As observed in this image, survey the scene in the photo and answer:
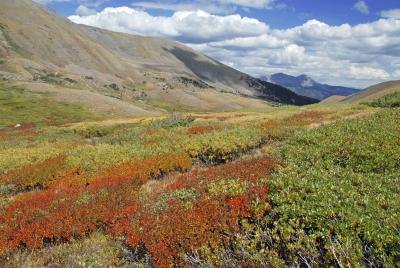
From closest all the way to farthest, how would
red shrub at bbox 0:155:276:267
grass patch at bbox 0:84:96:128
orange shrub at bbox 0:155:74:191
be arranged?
red shrub at bbox 0:155:276:267 < orange shrub at bbox 0:155:74:191 < grass patch at bbox 0:84:96:128

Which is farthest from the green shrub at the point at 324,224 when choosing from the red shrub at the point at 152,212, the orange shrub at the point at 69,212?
the orange shrub at the point at 69,212

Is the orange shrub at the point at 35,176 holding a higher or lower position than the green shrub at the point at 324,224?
lower

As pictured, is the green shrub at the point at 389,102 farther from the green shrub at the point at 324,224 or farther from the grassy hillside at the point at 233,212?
the green shrub at the point at 324,224

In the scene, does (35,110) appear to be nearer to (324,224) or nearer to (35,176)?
(35,176)

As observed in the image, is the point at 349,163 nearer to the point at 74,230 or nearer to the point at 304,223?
the point at 304,223

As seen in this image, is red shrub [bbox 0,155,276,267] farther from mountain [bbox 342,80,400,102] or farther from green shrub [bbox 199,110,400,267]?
mountain [bbox 342,80,400,102]

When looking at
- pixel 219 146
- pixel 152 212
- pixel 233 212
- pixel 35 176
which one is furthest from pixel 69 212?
pixel 219 146

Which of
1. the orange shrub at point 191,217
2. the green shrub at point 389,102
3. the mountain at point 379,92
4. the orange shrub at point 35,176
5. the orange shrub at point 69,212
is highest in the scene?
the mountain at point 379,92

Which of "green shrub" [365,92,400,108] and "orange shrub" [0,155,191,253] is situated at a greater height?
"green shrub" [365,92,400,108]

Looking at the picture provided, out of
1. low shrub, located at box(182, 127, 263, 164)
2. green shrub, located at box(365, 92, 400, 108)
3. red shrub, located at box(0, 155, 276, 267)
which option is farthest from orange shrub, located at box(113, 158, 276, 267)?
green shrub, located at box(365, 92, 400, 108)

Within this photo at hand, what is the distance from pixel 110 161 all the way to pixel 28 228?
11.6 metres

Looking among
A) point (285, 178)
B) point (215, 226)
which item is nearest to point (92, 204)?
point (215, 226)

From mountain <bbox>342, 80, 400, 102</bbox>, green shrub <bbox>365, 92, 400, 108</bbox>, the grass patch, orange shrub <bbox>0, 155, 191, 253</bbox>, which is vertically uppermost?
mountain <bbox>342, 80, 400, 102</bbox>

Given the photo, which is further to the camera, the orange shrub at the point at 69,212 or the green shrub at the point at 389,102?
the green shrub at the point at 389,102
